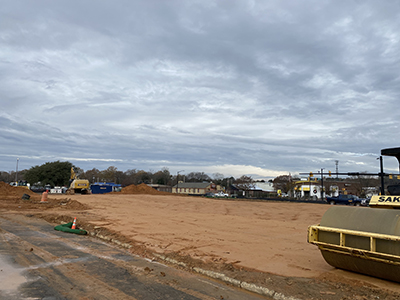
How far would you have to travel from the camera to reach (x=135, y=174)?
147 metres

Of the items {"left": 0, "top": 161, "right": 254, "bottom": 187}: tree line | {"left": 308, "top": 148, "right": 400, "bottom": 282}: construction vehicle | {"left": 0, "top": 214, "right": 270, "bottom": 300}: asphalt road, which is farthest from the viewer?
{"left": 0, "top": 161, "right": 254, "bottom": 187}: tree line

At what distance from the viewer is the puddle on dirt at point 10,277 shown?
5.94 metres

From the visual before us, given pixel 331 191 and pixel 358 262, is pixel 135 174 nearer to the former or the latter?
pixel 331 191

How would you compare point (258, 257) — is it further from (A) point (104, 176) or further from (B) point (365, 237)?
(A) point (104, 176)

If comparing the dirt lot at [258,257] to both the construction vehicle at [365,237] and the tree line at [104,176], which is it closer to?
the construction vehicle at [365,237]

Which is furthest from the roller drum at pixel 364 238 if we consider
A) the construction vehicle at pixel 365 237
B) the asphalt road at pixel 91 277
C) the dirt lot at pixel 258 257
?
the asphalt road at pixel 91 277

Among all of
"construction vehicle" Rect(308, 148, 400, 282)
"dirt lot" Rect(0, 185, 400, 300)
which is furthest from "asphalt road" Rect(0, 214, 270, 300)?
"construction vehicle" Rect(308, 148, 400, 282)

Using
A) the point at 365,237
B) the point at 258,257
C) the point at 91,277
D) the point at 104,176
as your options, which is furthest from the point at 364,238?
the point at 104,176

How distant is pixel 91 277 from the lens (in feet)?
22.1

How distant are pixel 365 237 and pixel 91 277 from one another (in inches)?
219

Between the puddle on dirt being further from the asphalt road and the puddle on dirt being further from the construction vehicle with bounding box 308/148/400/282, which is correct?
the construction vehicle with bounding box 308/148/400/282

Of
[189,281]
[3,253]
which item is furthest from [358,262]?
[3,253]

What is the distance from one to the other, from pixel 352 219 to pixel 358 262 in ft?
2.92

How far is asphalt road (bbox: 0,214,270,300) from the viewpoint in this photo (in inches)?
226
